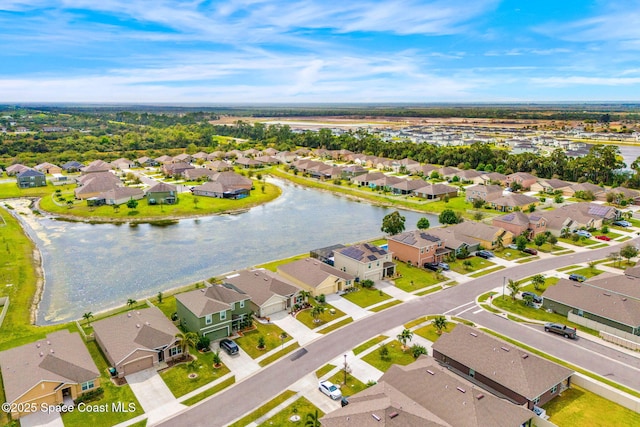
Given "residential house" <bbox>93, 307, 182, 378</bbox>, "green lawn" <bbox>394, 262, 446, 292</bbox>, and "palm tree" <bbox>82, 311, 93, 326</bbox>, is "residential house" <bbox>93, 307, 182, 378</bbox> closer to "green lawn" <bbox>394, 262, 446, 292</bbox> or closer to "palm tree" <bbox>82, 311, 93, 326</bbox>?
"palm tree" <bbox>82, 311, 93, 326</bbox>

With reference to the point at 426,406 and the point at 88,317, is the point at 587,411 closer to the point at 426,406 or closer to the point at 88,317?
the point at 426,406

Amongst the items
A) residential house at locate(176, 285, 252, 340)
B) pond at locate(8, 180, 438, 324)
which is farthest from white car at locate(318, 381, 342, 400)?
pond at locate(8, 180, 438, 324)

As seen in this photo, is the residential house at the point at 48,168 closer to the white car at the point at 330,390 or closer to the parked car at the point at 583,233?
the white car at the point at 330,390

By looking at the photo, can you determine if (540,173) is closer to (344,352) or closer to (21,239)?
(344,352)

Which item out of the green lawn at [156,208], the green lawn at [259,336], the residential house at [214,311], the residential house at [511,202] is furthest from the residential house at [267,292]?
the residential house at [511,202]

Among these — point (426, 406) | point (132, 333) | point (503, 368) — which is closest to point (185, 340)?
point (132, 333)

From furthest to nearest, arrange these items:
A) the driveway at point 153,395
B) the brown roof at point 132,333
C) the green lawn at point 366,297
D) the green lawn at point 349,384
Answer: the green lawn at point 366,297
the brown roof at point 132,333
the green lawn at point 349,384
the driveway at point 153,395
